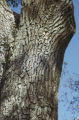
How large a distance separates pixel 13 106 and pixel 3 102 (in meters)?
0.14

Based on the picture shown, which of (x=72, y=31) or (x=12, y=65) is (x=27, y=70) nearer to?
(x=12, y=65)

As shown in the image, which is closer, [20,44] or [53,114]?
[53,114]

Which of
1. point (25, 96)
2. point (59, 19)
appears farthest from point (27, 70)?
point (59, 19)

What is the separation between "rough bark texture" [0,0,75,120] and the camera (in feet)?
7.07

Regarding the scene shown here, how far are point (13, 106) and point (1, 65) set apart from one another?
0.59 m

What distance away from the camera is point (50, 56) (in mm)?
2422

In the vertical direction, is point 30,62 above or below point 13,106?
above

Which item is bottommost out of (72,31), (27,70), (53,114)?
(53,114)

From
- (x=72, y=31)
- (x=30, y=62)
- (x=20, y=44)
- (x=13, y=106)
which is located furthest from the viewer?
(x=72, y=31)

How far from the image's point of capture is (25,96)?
2.16 metres

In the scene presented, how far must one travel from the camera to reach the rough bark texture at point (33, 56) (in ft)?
7.07

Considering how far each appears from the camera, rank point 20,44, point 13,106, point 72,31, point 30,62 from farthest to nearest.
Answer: point 72,31 < point 20,44 < point 30,62 < point 13,106

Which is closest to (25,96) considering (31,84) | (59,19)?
(31,84)

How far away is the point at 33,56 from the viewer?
2.37 metres
